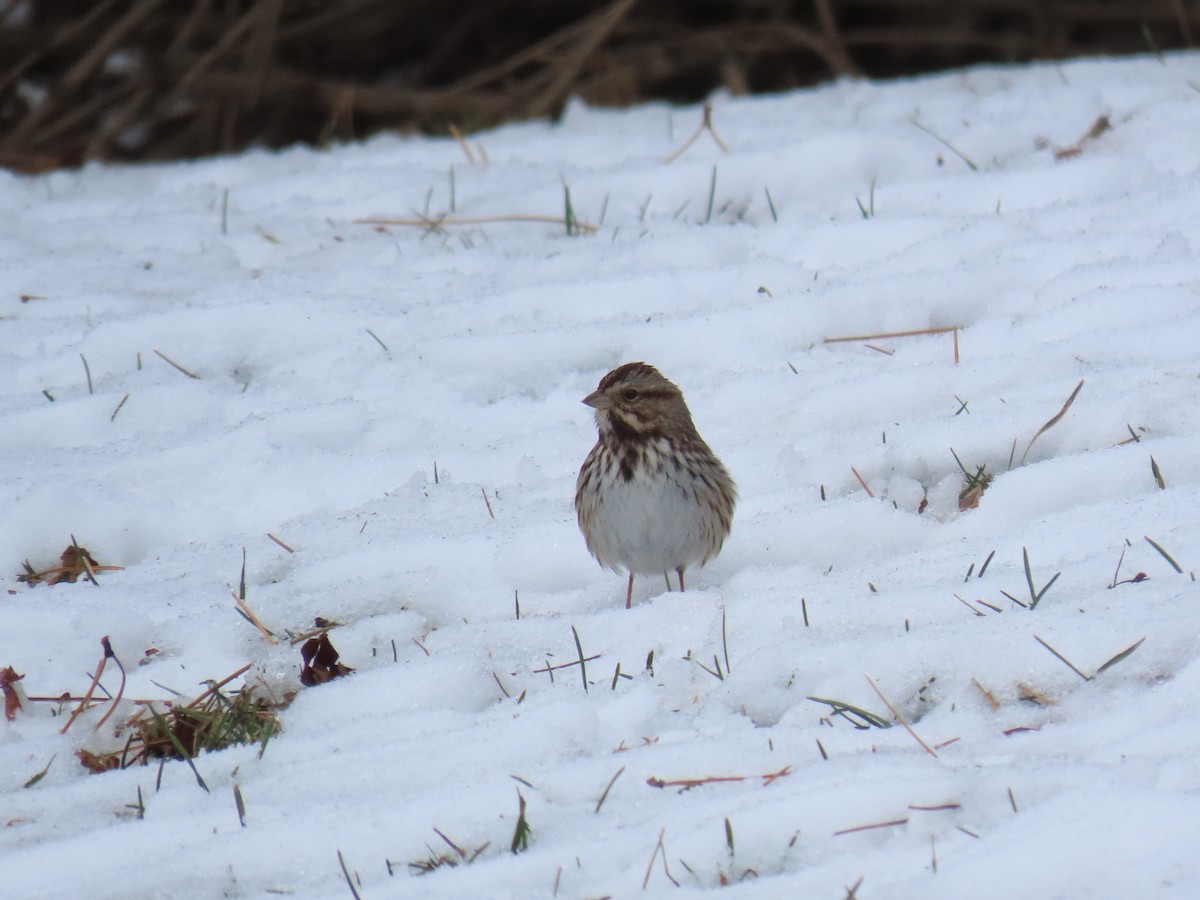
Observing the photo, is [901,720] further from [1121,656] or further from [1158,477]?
[1158,477]

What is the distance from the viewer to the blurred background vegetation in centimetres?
802

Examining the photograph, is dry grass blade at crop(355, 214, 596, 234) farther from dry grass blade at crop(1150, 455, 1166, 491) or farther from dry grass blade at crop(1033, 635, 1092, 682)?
dry grass blade at crop(1033, 635, 1092, 682)

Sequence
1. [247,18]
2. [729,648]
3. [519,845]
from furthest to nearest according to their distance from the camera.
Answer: [247,18] → [729,648] → [519,845]

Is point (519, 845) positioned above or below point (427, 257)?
below

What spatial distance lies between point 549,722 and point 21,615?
5.00 feet

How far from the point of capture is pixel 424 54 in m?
9.66

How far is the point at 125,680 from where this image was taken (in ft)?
11.5

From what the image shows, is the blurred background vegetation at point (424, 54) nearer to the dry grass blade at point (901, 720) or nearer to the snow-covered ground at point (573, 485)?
the snow-covered ground at point (573, 485)

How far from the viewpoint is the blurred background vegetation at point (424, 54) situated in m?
8.02

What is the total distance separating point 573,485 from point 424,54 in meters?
5.92

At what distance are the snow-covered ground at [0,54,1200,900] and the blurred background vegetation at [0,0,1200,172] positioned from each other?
116 cm

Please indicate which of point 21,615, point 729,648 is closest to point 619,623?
point 729,648

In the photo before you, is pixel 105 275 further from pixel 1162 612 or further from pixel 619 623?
pixel 1162 612

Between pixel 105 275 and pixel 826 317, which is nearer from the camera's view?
pixel 826 317
